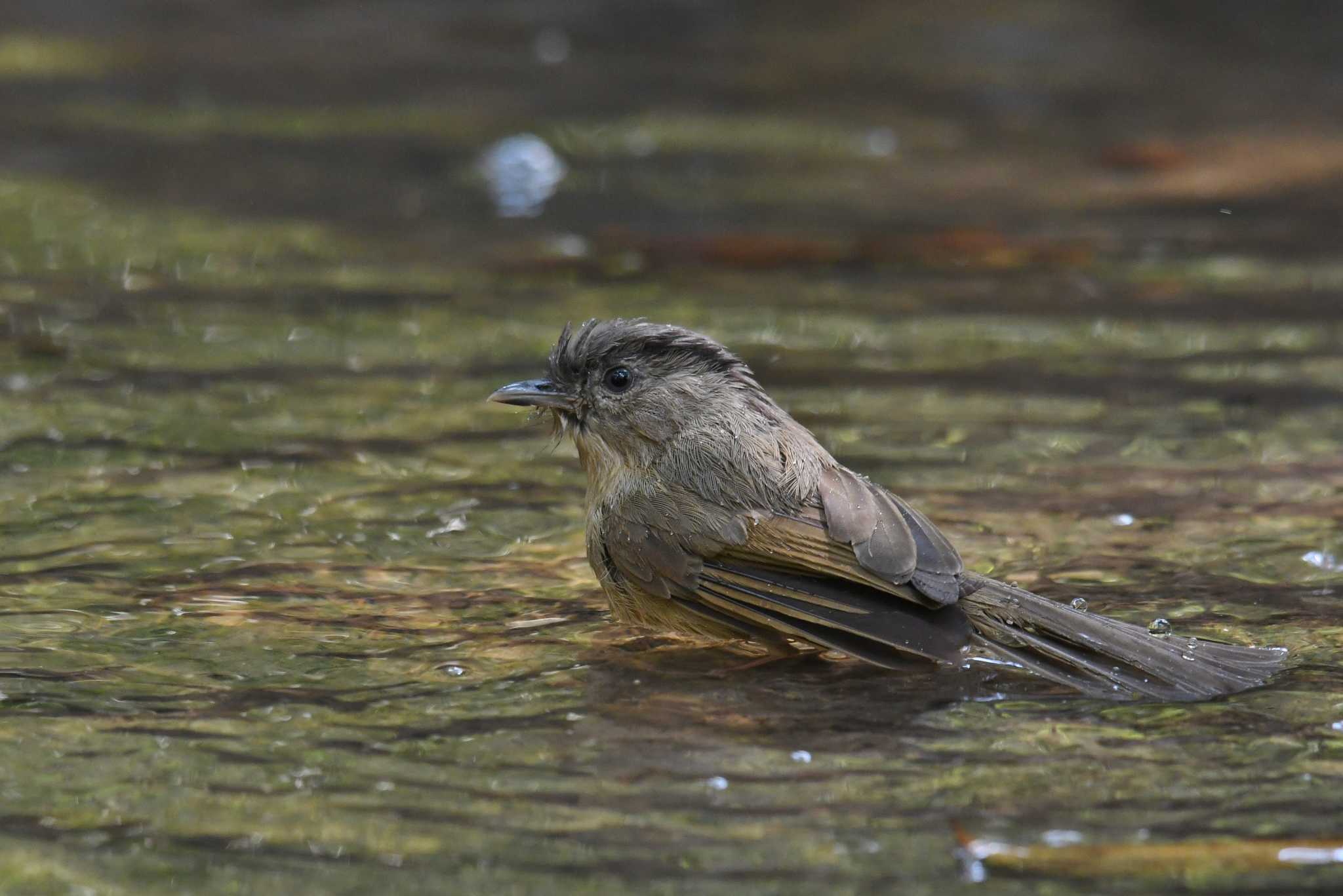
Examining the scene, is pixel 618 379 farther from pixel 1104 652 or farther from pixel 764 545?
pixel 1104 652

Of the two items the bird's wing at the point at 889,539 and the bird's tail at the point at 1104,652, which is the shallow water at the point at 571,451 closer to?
the bird's tail at the point at 1104,652

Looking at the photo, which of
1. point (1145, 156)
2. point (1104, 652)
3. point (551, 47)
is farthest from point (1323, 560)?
point (551, 47)

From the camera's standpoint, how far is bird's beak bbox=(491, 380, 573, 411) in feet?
16.2

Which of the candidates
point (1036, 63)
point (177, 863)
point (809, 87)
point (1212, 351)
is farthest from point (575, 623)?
point (1036, 63)

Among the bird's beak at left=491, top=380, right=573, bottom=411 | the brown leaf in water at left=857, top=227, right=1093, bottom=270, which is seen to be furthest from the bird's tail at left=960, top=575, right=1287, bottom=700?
the brown leaf in water at left=857, top=227, right=1093, bottom=270

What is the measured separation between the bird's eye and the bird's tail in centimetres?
119

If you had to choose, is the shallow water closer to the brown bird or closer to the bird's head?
the brown bird

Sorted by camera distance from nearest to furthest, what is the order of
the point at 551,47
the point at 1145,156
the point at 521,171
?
1. the point at 521,171
2. the point at 1145,156
3. the point at 551,47

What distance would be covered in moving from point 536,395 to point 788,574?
3.38 feet

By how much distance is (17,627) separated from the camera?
4.43m

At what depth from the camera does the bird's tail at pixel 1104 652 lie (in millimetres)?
3996

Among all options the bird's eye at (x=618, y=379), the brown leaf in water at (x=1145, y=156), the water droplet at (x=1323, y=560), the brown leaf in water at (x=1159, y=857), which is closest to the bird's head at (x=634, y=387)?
the bird's eye at (x=618, y=379)

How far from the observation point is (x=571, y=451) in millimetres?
6453

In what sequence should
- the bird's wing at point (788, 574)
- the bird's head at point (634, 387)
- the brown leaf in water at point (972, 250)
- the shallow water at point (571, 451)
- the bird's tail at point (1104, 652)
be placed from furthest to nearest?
the brown leaf in water at point (972, 250) < the bird's head at point (634, 387) < the bird's wing at point (788, 574) < the bird's tail at point (1104, 652) < the shallow water at point (571, 451)
